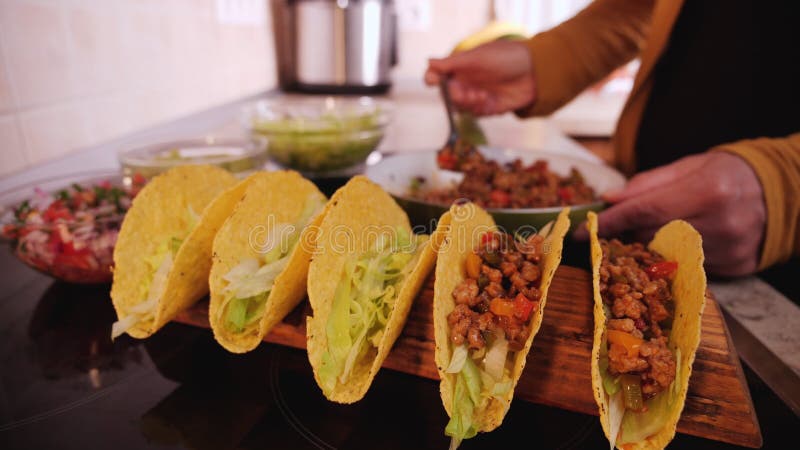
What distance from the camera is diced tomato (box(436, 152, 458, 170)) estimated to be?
215cm

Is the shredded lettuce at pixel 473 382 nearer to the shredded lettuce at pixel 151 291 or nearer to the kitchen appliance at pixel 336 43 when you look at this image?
the shredded lettuce at pixel 151 291

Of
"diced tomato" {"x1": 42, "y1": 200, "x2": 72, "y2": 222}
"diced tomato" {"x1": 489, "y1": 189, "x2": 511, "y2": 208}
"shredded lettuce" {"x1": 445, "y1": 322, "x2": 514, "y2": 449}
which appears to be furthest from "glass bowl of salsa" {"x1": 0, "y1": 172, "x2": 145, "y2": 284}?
"diced tomato" {"x1": 489, "y1": 189, "x2": 511, "y2": 208}

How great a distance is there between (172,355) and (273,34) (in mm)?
3927

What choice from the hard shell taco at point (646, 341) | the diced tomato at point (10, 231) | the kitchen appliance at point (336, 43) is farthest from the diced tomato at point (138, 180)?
the kitchen appliance at point (336, 43)

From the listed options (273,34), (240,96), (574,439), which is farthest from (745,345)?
(273,34)

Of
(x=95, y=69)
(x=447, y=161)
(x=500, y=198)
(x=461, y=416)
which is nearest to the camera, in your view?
(x=461, y=416)

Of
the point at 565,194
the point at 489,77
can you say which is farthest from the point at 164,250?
the point at 489,77

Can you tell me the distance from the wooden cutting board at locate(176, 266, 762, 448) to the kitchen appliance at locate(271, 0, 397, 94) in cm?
331

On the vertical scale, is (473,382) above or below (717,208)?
below

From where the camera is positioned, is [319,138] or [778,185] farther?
[319,138]

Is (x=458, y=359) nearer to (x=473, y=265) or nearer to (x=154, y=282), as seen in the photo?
(x=473, y=265)

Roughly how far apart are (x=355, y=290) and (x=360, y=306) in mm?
48

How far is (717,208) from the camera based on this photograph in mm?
1499

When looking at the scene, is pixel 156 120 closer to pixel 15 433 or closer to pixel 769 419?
pixel 15 433
